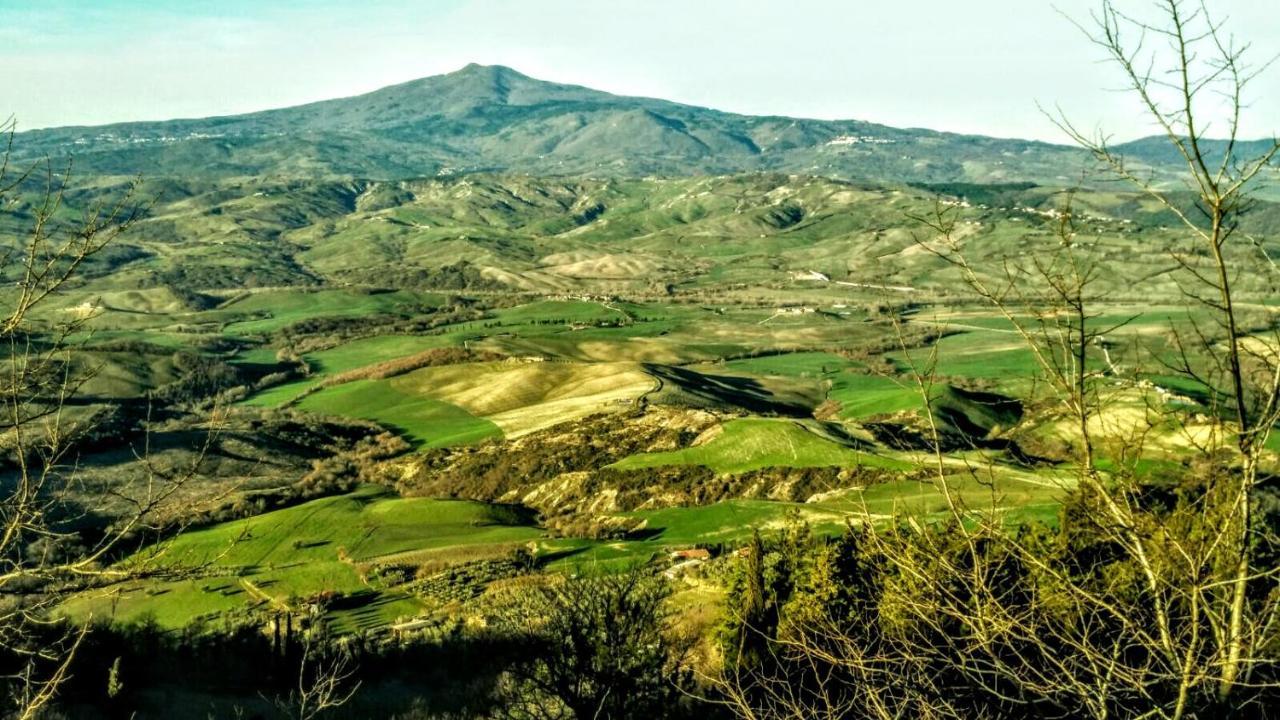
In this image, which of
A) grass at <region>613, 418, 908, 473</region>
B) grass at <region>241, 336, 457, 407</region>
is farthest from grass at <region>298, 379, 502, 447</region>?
grass at <region>613, 418, 908, 473</region>

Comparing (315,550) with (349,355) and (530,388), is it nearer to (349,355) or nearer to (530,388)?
(530,388)

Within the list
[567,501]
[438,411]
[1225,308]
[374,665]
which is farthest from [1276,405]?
[438,411]

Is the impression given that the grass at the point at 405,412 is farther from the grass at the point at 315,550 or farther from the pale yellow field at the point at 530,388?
the grass at the point at 315,550

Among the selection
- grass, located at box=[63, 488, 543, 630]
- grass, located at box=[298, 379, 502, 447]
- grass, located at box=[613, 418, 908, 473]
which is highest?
grass, located at box=[613, 418, 908, 473]

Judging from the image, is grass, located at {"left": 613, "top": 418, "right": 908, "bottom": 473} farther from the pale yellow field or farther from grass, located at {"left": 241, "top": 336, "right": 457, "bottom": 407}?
grass, located at {"left": 241, "top": 336, "right": 457, "bottom": 407}

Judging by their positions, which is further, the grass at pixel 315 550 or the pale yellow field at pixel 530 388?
the pale yellow field at pixel 530 388

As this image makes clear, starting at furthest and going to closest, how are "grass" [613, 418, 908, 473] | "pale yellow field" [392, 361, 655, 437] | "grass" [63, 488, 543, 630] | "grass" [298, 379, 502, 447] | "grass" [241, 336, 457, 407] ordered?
"grass" [241, 336, 457, 407] < "pale yellow field" [392, 361, 655, 437] < "grass" [298, 379, 502, 447] < "grass" [613, 418, 908, 473] < "grass" [63, 488, 543, 630]

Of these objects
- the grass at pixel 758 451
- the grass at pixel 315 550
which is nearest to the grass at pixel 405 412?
the grass at pixel 315 550
